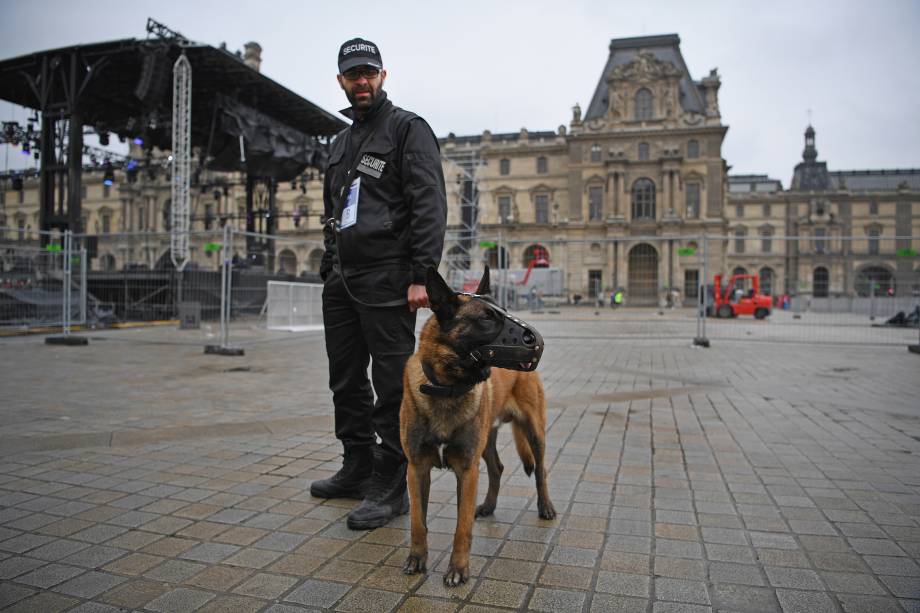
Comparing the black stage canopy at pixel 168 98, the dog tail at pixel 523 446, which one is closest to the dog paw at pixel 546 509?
the dog tail at pixel 523 446

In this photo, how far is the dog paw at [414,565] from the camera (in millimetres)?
2328

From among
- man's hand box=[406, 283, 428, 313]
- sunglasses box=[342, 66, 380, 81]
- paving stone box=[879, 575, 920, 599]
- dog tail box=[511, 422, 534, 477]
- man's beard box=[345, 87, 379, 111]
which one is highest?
sunglasses box=[342, 66, 380, 81]

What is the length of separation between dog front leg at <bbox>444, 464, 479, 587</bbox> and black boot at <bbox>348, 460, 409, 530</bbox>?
2.12 feet

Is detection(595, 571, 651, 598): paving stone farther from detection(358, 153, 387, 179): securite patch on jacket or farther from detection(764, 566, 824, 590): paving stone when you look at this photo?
detection(358, 153, 387, 179): securite patch on jacket

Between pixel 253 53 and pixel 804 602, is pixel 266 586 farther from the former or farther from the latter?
pixel 253 53

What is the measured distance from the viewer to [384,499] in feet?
9.58

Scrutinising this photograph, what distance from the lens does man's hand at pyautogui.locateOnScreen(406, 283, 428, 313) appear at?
9.21 ft

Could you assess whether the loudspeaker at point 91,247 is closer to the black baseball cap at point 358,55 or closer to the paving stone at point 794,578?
the black baseball cap at point 358,55

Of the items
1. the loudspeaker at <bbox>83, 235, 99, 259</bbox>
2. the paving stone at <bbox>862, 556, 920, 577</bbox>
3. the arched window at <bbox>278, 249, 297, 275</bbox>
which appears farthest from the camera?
the arched window at <bbox>278, 249, 297, 275</bbox>

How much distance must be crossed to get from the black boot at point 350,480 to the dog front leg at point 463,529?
1070 millimetres

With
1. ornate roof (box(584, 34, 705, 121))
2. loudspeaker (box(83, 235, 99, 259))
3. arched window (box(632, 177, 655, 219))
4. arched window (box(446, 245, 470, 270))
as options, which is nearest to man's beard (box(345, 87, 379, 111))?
loudspeaker (box(83, 235, 99, 259))

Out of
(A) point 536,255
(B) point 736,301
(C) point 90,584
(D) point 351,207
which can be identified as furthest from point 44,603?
(A) point 536,255

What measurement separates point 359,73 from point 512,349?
1730mm

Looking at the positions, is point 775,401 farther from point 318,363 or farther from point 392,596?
point 318,363
